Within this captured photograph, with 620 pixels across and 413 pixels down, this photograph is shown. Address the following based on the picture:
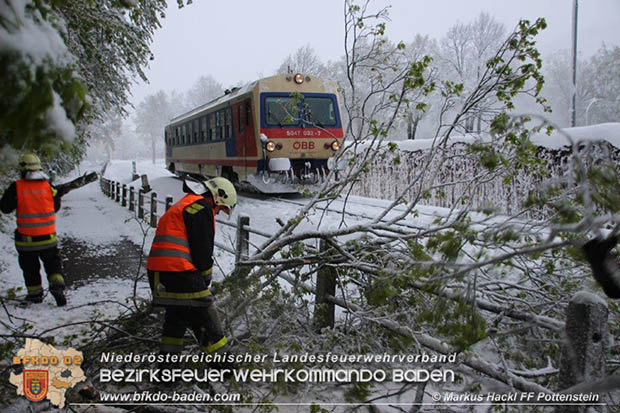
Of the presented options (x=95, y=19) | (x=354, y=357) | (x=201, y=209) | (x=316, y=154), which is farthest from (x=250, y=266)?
(x=316, y=154)

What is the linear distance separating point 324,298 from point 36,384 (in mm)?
2202

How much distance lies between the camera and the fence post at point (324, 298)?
3.58 metres

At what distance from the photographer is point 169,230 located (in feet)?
9.78

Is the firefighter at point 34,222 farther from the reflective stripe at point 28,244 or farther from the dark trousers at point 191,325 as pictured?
the dark trousers at point 191,325

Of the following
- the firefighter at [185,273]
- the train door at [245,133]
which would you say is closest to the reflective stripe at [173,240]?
the firefighter at [185,273]

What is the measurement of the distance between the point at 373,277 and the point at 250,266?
106 cm

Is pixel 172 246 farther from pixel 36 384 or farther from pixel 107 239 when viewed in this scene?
pixel 107 239

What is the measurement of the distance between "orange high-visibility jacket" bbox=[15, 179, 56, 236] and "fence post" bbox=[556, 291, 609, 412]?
16.0 ft

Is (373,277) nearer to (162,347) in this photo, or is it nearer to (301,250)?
(301,250)

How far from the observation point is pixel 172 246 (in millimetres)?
2967

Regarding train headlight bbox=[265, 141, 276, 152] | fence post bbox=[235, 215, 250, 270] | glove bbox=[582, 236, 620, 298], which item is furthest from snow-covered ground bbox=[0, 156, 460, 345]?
train headlight bbox=[265, 141, 276, 152]

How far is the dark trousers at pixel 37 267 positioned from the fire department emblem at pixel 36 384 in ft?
6.74

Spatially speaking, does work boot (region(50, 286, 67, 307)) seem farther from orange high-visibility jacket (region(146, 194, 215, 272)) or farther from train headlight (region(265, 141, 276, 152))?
train headlight (region(265, 141, 276, 152))

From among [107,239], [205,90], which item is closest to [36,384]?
[107,239]
